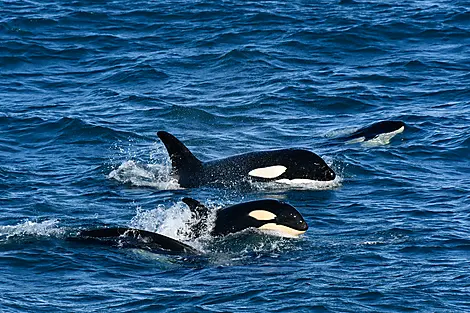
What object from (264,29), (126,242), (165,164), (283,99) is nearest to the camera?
(126,242)

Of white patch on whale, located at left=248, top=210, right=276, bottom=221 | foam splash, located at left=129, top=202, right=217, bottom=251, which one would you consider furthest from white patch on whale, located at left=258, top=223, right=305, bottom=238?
foam splash, located at left=129, top=202, right=217, bottom=251

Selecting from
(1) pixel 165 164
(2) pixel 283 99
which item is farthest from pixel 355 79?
(1) pixel 165 164

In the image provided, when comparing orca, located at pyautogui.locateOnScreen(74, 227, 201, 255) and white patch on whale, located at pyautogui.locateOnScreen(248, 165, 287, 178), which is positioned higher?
orca, located at pyautogui.locateOnScreen(74, 227, 201, 255)

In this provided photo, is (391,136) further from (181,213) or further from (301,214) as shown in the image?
(181,213)

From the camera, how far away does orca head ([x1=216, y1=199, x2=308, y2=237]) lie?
53.2 ft

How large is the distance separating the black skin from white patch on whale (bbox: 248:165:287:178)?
10.1ft

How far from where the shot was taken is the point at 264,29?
31781 mm

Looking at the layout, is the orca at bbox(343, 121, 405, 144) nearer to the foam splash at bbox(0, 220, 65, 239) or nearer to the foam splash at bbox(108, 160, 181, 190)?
the foam splash at bbox(108, 160, 181, 190)

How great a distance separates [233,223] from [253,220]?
29cm

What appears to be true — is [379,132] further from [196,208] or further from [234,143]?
[196,208]

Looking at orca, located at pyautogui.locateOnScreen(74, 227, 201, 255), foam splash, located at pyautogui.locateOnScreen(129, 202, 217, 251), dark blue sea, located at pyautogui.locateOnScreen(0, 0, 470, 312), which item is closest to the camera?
dark blue sea, located at pyautogui.locateOnScreen(0, 0, 470, 312)

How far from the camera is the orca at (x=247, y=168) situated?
19.8 m

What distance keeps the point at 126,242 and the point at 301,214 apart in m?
3.46

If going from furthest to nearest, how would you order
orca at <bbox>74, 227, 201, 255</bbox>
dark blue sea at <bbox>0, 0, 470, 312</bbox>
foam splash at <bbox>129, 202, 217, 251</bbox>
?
foam splash at <bbox>129, 202, 217, 251</bbox> → orca at <bbox>74, 227, 201, 255</bbox> → dark blue sea at <bbox>0, 0, 470, 312</bbox>
